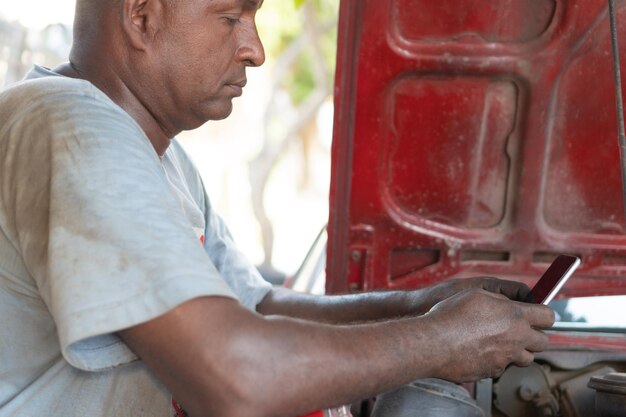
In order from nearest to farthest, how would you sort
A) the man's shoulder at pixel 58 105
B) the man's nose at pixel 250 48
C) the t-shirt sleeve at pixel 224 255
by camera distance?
the man's shoulder at pixel 58 105 → the man's nose at pixel 250 48 → the t-shirt sleeve at pixel 224 255

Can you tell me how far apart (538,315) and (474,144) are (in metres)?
0.77

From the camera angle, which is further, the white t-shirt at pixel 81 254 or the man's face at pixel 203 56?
the man's face at pixel 203 56

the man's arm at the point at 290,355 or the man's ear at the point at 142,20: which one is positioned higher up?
the man's ear at the point at 142,20

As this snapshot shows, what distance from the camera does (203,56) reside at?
1.46 metres

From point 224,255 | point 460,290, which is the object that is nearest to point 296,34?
point 224,255

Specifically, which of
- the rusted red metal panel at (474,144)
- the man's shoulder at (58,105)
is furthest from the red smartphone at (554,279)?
the man's shoulder at (58,105)

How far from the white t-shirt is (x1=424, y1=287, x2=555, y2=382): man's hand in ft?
1.21

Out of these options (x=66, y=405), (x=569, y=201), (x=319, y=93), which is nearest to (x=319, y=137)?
(x=319, y=93)

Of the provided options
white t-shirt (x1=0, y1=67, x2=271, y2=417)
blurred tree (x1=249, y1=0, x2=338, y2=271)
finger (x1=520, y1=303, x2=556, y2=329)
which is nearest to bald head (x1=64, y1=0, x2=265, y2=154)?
white t-shirt (x1=0, y1=67, x2=271, y2=417)

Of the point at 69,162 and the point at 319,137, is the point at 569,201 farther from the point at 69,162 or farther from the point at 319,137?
the point at 319,137

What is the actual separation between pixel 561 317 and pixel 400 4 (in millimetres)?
884

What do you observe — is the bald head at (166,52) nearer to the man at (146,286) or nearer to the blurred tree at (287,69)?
the man at (146,286)

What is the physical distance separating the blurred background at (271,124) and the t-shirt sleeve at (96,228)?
203 inches

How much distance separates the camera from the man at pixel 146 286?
1060mm
